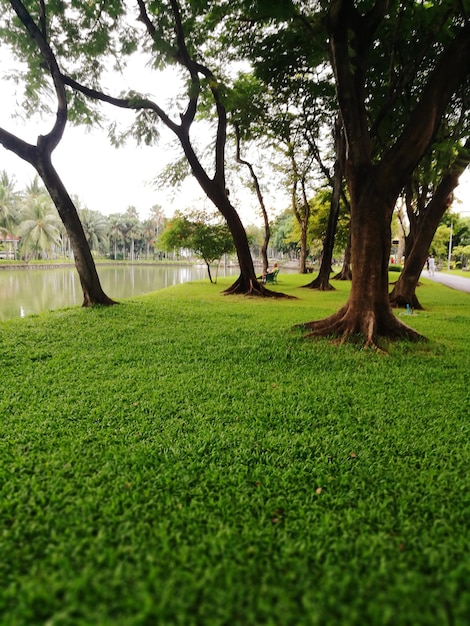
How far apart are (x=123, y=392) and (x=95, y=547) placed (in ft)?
6.92

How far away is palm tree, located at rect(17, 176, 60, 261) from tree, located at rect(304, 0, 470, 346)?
4900cm

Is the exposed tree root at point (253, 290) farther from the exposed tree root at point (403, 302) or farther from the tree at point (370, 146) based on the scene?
the tree at point (370, 146)

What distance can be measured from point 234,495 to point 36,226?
5278 centimetres

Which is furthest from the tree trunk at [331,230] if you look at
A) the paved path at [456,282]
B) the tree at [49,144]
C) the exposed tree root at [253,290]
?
the tree at [49,144]

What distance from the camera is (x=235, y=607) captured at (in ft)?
4.62

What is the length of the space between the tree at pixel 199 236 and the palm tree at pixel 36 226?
3446cm

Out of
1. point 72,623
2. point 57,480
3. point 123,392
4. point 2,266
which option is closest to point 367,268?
point 123,392

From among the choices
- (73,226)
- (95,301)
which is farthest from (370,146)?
(95,301)

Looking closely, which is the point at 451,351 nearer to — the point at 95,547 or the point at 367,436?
the point at 367,436

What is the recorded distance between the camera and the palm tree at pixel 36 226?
4547 cm

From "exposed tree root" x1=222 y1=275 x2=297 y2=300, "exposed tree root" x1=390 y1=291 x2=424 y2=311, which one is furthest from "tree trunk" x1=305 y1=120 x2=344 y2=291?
"exposed tree root" x1=390 y1=291 x2=424 y2=311

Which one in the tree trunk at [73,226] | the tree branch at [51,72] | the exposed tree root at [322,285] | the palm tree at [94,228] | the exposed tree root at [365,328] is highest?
the palm tree at [94,228]

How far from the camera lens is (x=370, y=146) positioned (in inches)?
233

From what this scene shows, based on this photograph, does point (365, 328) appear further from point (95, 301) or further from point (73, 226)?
point (73, 226)
